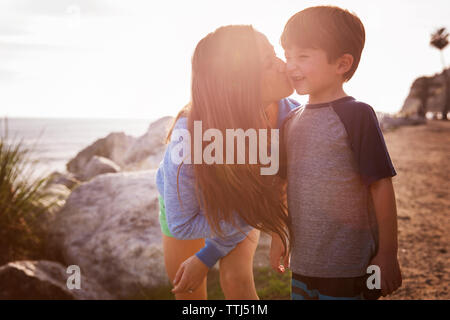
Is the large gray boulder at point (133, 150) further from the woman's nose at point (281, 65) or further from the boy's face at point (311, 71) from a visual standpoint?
the boy's face at point (311, 71)

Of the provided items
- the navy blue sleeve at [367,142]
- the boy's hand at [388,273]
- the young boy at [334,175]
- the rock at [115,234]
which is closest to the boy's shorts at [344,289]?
the young boy at [334,175]

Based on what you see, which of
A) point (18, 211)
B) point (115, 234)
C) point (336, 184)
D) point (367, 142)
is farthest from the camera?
point (18, 211)

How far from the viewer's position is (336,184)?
1.58 m

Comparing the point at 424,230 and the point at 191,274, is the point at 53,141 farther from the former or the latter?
the point at 191,274

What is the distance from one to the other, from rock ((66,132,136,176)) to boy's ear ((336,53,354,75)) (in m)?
9.66

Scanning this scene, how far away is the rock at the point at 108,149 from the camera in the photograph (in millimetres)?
11122

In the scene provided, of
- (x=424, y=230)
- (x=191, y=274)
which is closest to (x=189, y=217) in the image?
(x=191, y=274)

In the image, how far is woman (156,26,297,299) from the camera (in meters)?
1.83

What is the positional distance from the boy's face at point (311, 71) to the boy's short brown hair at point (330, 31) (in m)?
0.03

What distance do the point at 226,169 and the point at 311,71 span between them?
2.05ft

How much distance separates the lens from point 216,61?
1.83 meters

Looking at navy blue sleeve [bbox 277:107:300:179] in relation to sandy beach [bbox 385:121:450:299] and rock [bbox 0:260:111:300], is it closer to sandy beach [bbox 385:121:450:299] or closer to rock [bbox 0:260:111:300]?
sandy beach [bbox 385:121:450:299]

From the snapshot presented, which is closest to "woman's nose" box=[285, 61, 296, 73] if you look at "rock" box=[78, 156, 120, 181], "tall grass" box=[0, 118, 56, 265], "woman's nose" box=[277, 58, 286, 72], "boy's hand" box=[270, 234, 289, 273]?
"woman's nose" box=[277, 58, 286, 72]
